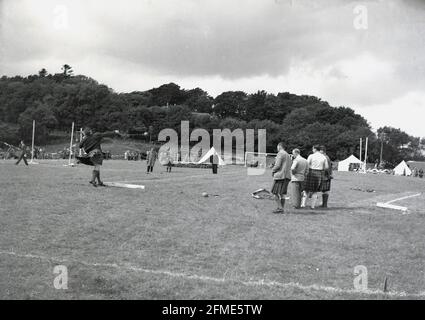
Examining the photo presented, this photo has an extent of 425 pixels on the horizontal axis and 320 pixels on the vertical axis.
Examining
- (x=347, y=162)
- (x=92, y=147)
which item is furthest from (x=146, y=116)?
(x=92, y=147)

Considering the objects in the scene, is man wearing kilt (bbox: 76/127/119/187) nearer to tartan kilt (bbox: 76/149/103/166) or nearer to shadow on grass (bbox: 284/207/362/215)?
tartan kilt (bbox: 76/149/103/166)

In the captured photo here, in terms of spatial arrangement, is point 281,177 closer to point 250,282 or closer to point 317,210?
point 317,210

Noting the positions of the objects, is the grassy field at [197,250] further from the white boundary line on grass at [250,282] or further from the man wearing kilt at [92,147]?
the man wearing kilt at [92,147]

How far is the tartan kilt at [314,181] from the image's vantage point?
16.1 m

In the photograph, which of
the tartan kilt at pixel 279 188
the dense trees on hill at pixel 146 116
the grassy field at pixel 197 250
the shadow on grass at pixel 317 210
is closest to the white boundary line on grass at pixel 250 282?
the grassy field at pixel 197 250

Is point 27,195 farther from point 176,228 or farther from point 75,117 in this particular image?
point 75,117

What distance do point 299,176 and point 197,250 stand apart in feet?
23.4

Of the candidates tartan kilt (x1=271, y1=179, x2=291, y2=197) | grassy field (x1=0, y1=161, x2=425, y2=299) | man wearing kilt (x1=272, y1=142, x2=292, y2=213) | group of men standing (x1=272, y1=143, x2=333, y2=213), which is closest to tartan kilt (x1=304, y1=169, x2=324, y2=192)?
group of men standing (x1=272, y1=143, x2=333, y2=213)

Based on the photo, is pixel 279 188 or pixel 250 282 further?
pixel 279 188

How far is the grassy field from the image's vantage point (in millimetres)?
6684

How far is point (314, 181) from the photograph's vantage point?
16.1 metres

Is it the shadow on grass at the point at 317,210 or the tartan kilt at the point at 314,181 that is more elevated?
the tartan kilt at the point at 314,181
